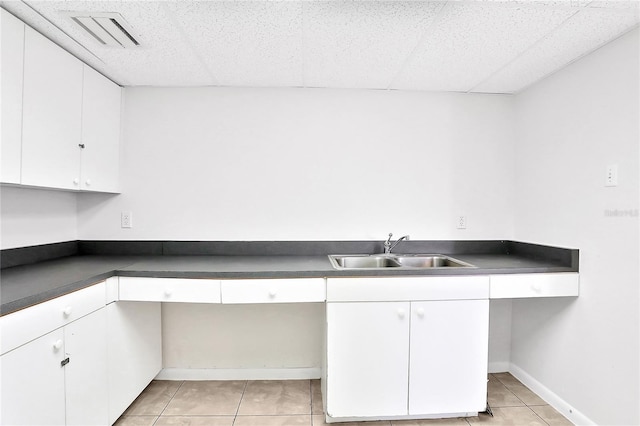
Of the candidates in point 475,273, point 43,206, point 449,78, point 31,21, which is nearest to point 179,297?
point 43,206

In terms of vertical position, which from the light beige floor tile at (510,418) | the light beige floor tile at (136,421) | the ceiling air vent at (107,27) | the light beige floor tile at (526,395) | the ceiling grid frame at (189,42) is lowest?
the light beige floor tile at (136,421)

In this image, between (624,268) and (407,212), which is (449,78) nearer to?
(407,212)

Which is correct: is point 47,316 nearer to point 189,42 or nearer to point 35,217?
point 35,217

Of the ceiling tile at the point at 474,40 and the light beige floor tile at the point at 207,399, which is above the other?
the ceiling tile at the point at 474,40

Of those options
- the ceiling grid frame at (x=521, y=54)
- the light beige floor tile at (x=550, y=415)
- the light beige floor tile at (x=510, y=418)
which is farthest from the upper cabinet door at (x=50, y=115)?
the light beige floor tile at (x=550, y=415)

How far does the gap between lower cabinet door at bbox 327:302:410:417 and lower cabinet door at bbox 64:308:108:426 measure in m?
1.17

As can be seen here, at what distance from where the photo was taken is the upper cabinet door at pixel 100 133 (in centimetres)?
187

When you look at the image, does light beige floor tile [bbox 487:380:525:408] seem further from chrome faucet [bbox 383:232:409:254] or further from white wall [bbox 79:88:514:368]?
chrome faucet [bbox 383:232:409:254]

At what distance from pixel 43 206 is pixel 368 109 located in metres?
2.25

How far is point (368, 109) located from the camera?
2295 millimetres

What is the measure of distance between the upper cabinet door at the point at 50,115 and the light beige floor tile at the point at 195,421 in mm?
1443

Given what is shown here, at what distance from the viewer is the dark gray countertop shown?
1394 mm

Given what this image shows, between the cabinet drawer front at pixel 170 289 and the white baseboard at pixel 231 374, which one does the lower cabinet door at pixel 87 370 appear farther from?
the white baseboard at pixel 231 374

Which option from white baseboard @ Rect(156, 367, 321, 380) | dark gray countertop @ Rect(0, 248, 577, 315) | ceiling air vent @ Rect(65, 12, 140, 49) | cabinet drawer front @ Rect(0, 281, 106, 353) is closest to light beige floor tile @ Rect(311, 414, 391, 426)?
white baseboard @ Rect(156, 367, 321, 380)
